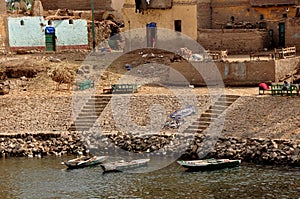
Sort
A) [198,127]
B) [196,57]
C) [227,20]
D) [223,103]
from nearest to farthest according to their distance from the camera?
[198,127], [223,103], [196,57], [227,20]

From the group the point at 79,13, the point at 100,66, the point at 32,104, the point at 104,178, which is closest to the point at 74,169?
the point at 104,178

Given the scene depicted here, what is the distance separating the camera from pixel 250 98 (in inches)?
1296

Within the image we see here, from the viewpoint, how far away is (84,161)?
29562mm

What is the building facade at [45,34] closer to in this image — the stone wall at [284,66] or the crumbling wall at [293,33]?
the crumbling wall at [293,33]

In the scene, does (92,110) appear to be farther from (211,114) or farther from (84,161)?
(211,114)

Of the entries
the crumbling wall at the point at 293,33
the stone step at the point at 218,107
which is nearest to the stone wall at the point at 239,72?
the crumbling wall at the point at 293,33

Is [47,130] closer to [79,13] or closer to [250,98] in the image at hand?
[250,98]

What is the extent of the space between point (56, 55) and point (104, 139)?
A: 11741 mm

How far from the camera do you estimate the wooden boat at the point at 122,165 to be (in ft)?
93.8

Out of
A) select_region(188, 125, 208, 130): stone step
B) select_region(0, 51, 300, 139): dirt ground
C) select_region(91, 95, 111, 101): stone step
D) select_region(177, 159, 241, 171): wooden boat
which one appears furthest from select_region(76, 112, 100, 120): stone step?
select_region(177, 159, 241, 171): wooden boat

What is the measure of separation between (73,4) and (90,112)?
1721 cm

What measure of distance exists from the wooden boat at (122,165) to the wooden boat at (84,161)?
807mm

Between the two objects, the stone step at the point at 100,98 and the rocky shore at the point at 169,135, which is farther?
the stone step at the point at 100,98

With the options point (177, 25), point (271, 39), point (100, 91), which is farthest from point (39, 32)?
→ point (271, 39)
